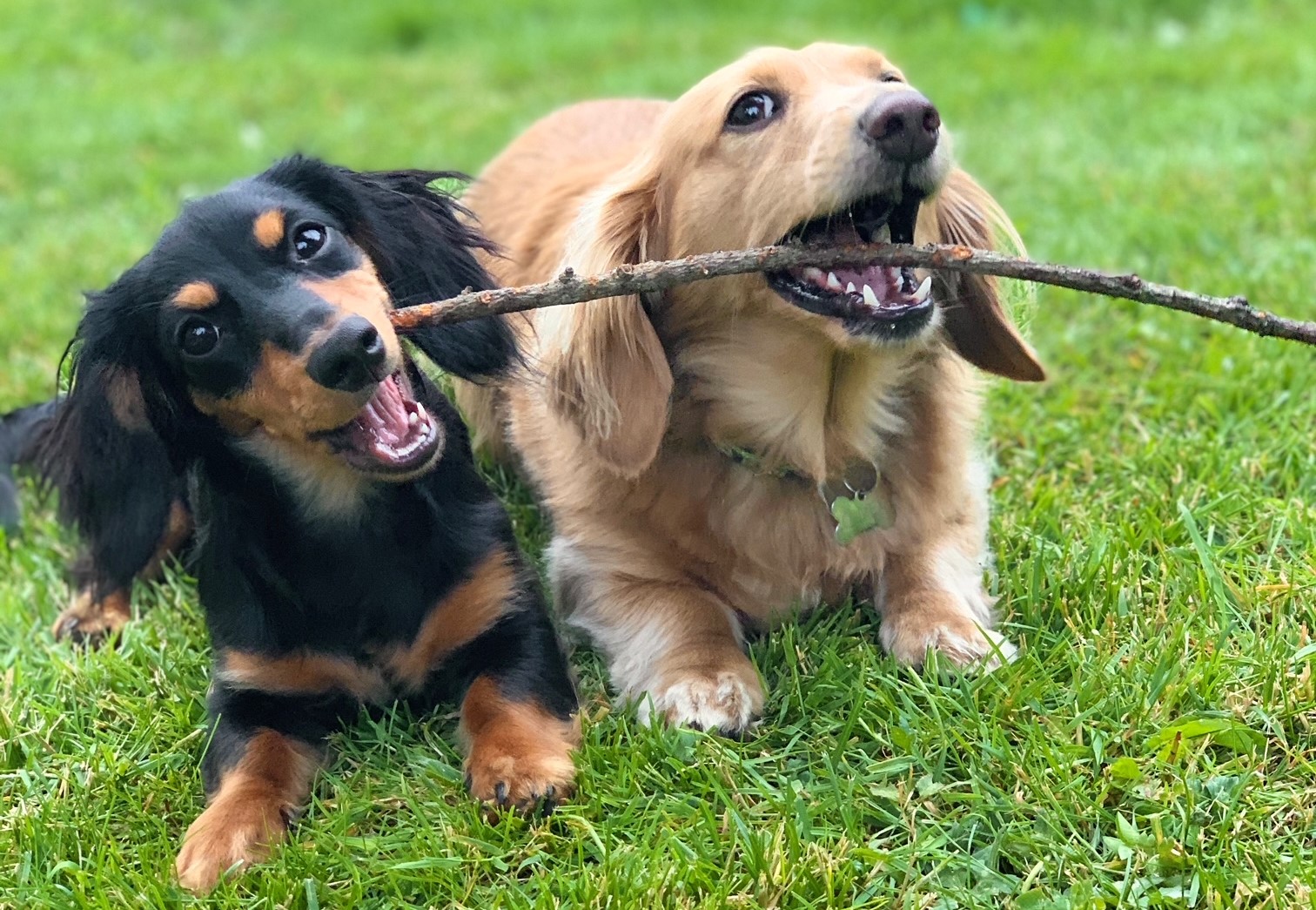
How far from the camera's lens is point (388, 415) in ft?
7.38

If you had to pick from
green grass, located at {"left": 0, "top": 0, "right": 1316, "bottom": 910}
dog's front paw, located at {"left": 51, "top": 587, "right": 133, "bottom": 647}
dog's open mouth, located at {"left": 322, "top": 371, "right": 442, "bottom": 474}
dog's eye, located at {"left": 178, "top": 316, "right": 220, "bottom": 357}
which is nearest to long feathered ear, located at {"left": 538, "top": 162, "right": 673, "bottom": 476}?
dog's open mouth, located at {"left": 322, "top": 371, "right": 442, "bottom": 474}

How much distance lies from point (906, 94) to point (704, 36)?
6.83 metres

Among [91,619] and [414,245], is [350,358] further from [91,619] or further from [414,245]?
[91,619]

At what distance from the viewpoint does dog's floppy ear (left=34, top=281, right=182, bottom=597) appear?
89.1 inches

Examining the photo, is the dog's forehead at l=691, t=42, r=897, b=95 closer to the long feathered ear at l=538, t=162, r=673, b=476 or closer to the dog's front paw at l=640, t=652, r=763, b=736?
the long feathered ear at l=538, t=162, r=673, b=476

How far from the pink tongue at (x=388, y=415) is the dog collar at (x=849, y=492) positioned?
66cm

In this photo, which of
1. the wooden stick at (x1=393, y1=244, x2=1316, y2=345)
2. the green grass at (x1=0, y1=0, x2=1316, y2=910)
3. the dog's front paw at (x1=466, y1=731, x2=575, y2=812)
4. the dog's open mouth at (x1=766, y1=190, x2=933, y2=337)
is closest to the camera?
the green grass at (x1=0, y1=0, x2=1316, y2=910)

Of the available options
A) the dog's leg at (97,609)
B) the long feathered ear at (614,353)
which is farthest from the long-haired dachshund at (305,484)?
the dog's leg at (97,609)

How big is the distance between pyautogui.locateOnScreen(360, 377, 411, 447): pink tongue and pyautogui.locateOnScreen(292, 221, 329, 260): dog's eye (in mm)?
275

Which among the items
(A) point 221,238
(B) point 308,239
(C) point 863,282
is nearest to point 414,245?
(B) point 308,239

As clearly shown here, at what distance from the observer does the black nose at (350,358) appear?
1994mm

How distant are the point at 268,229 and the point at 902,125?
3.64 feet

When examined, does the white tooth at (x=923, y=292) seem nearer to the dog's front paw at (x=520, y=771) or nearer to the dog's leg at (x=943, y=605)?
the dog's leg at (x=943, y=605)

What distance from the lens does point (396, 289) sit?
2.54 m
